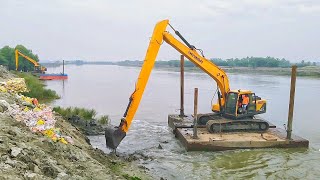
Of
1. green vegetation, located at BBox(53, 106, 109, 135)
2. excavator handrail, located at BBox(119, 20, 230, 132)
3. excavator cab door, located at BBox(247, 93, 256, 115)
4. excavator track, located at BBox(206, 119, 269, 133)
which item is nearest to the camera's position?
excavator handrail, located at BBox(119, 20, 230, 132)

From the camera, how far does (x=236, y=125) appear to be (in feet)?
49.1

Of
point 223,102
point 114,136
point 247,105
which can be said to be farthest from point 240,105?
point 114,136

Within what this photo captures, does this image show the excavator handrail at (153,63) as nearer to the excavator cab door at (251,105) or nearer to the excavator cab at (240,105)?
the excavator cab at (240,105)

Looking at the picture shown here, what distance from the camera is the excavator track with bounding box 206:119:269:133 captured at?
14594 millimetres

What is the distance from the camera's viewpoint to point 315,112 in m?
26.2

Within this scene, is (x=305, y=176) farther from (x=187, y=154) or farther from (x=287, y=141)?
(x=187, y=154)

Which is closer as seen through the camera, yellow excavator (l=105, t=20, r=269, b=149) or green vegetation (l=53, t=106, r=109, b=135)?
yellow excavator (l=105, t=20, r=269, b=149)

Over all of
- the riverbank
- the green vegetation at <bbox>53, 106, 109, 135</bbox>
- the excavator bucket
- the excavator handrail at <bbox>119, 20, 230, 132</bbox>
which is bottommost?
the green vegetation at <bbox>53, 106, 109, 135</bbox>

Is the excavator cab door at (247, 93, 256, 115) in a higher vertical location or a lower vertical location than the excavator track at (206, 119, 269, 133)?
higher

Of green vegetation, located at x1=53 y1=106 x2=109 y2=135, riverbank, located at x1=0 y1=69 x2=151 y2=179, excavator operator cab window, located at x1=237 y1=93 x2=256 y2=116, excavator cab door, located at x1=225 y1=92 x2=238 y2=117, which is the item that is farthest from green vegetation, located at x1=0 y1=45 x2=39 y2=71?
riverbank, located at x1=0 y1=69 x2=151 y2=179

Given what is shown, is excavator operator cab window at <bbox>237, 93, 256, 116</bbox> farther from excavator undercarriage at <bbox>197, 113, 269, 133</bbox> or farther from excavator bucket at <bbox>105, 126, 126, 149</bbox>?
excavator bucket at <bbox>105, 126, 126, 149</bbox>

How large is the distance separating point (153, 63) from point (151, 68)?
9.0 inches

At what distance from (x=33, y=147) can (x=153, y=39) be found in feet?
22.9

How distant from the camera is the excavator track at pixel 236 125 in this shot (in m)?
14.6
